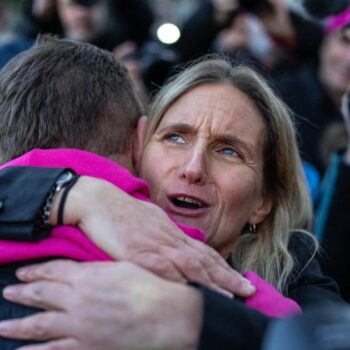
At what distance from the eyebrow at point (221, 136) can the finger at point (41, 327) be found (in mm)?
1094

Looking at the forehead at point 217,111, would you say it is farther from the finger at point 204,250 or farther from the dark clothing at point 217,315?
the dark clothing at point 217,315

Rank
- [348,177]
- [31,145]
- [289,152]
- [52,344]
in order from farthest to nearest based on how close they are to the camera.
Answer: [348,177] < [289,152] < [31,145] < [52,344]

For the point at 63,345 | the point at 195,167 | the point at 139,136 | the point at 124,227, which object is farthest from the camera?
the point at 195,167

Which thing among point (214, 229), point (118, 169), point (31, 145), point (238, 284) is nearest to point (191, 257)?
point (238, 284)

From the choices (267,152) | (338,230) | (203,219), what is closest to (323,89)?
(338,230)

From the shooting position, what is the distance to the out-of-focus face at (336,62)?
15.2 feet

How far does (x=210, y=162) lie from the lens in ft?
9.08

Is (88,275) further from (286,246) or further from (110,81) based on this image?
(286,246)

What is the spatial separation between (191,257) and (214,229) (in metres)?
0.75

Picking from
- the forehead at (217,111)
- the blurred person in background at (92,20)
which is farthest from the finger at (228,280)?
the blurred person in background at (92,20)

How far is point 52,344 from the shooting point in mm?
1880

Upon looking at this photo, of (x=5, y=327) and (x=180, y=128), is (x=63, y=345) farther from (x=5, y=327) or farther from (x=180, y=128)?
(x=180, y=128)

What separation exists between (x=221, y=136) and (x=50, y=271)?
104cm

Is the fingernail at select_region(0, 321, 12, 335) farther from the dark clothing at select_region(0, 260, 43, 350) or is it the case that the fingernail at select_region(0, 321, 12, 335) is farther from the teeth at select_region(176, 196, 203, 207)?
the teeth at select_region(176, 196, 203, 207)
